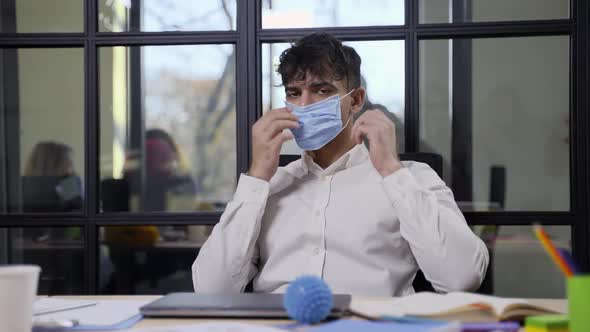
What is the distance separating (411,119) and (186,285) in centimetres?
176

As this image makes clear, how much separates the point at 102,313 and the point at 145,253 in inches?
86.5

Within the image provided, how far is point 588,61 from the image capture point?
2512mm

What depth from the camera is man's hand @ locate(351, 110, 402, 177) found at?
191cm

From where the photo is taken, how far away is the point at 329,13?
2.67 m

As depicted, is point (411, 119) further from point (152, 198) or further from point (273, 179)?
point (152, 198)

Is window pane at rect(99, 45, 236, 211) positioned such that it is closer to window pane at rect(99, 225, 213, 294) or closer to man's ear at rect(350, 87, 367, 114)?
window pane at rect(99, 225, 213, 294)

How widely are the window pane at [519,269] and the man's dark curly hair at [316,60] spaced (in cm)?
92

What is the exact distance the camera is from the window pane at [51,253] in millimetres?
2828

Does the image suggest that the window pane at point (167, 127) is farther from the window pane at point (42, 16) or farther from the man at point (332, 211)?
the man at point (332, 211)

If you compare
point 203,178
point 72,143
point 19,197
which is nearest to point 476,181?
point 203,178

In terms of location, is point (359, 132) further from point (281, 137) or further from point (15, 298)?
point (15, 298)

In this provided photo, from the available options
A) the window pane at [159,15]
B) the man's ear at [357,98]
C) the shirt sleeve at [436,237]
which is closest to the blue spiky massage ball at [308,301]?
the shirt sleeve at [436,237]

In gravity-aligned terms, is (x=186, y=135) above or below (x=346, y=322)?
above

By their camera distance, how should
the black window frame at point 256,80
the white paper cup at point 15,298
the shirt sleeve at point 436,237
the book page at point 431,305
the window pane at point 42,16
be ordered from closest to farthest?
1. the white paper cup at point 15,298
2. the book page at point 431,305
3. the shirt sleeve at point 436,237
4. the black window frame at point 256,80
5. the window pane at point 42,16
